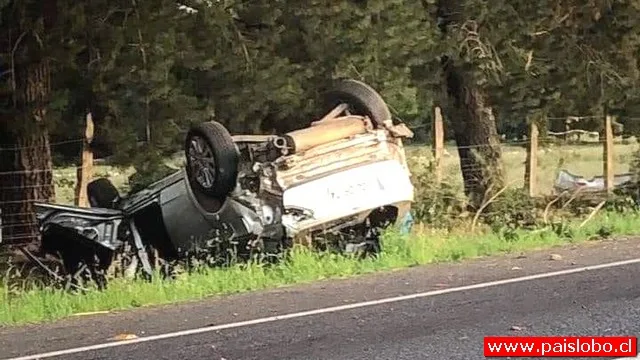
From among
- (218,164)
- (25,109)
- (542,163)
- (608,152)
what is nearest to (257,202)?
(218,164)

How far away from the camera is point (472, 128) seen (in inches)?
696

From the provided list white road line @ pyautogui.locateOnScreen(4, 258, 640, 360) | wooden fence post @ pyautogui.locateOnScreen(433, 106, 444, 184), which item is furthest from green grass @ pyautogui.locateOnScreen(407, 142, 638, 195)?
white road line @ pyautogui.locateOnScreen(4, 258, 640, 360)

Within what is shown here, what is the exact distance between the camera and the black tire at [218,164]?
9.77 m

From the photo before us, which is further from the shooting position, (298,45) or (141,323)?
(298,45)

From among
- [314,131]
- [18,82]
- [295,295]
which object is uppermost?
[18,82]

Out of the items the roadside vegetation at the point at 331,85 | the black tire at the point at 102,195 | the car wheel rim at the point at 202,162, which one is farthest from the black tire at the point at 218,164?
the roadside vegetation at the point at 331,85

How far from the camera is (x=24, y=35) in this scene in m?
13.0

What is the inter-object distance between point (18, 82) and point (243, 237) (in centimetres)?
Answer: 515

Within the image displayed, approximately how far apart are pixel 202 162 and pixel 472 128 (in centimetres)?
846

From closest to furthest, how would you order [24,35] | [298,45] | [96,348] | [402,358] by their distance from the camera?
1. [402,358]
2. [96,348]
3. [24,35]
4. [298,45]

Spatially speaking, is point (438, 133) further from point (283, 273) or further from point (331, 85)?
point (283, 273)

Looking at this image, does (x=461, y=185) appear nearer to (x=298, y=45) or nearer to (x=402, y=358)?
(x=298, y=45)

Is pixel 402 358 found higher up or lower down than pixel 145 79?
lower down

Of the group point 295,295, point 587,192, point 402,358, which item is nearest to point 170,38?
point 295,295
